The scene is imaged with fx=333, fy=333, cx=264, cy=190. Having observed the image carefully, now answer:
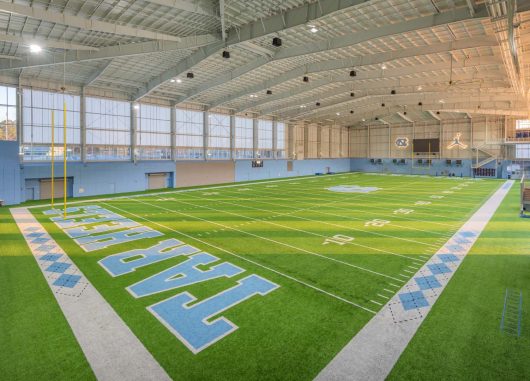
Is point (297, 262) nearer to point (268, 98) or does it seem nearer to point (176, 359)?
point (176, 359)

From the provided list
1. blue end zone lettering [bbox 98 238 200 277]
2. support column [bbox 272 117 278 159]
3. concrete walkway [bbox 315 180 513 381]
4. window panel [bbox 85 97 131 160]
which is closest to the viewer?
concrete walkway [bbox 315 180 513 381]

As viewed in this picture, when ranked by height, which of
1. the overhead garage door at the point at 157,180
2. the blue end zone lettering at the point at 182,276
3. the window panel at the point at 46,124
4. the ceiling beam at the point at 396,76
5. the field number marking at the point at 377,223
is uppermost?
the ceiling beam at the point at 396,76

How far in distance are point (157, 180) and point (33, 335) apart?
28877 millimetres

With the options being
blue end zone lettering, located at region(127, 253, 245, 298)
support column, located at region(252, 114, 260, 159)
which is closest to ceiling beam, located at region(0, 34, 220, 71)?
blue end zone lettering, located at region(127, 253, 245, 298)

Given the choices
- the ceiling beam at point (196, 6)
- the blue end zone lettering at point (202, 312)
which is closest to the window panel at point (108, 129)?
the ceiling beam at point (196, 6)

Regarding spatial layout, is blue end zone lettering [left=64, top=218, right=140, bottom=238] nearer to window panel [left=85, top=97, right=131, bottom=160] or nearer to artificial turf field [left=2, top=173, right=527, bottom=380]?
artificial turf field [left=2, top=173, right=527, bottom=380]

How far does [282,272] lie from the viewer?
956 centimetres

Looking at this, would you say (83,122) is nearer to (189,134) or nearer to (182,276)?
(189,134)

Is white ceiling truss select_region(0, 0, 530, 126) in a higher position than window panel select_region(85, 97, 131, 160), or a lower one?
higher

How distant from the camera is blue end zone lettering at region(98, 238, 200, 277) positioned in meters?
9.87

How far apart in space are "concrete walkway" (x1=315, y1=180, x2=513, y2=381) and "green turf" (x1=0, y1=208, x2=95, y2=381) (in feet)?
13.2

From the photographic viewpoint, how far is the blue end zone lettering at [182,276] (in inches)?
329

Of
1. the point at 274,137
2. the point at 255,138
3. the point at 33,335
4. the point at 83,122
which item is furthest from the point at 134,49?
the point at 274,137

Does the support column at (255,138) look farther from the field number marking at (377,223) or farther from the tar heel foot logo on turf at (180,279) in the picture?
the tar heel foot logo on turf at (180,279)
